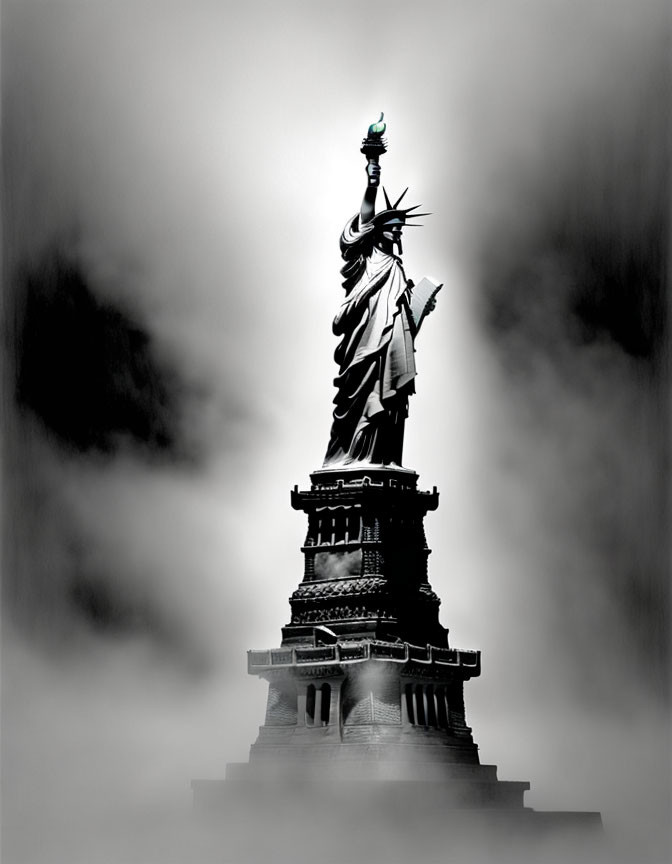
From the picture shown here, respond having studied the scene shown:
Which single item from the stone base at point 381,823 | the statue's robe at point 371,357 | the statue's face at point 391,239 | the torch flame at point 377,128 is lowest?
the stone base at point 381,823

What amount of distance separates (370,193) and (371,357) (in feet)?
10.2

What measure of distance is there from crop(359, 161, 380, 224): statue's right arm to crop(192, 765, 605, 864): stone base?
33.5ft

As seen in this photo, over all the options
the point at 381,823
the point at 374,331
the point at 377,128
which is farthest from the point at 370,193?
the point at 381,823

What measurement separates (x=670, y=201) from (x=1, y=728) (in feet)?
52.2

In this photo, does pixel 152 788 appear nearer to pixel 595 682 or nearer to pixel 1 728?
pixel 1 728

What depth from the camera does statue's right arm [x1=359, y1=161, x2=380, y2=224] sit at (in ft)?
Result: 124

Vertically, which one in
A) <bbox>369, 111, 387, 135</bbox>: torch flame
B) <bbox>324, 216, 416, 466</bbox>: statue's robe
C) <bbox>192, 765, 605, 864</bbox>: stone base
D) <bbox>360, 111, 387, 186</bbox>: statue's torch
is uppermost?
<bbox>369, 111, 387, 135</bbox>: torch flame

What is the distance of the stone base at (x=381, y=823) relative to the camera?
112 feet

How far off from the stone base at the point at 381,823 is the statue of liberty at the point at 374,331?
19.8ft

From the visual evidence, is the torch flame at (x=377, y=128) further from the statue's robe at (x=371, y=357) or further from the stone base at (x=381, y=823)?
the stone base at (x=381, y=823)

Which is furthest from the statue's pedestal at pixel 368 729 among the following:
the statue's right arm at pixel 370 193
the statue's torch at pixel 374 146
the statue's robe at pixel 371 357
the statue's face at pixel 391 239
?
the statue's torch at pixel 374 146

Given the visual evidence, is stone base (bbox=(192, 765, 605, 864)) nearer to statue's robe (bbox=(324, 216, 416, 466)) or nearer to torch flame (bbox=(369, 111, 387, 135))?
statue's robe (bbox=(324, 216, 416, 466))

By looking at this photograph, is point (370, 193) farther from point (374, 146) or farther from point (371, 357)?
point (371, 357)

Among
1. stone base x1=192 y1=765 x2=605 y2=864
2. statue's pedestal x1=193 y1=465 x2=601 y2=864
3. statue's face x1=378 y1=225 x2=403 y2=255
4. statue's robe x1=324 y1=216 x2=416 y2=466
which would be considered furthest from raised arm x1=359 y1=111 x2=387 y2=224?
stone base x1=192 y1=765 x2=605 y2=864
